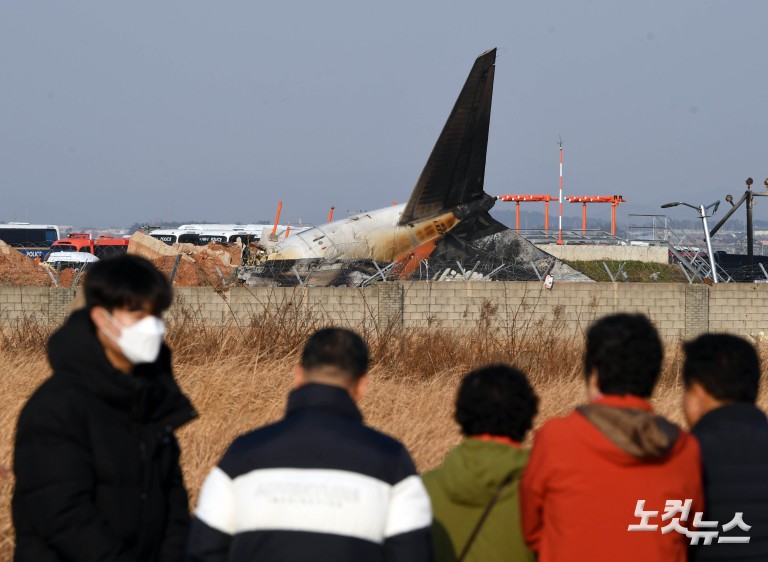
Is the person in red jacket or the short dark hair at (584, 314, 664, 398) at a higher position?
the short dark hair at (584, 314, 664, 398)

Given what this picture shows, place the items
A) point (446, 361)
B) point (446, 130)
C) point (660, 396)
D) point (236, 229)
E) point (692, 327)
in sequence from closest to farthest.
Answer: point (660, 396), point (446, 361), point (692, 327), point (446, 130), point (236, 229)

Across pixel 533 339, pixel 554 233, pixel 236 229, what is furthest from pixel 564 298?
pixel 236 229

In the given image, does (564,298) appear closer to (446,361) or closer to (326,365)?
(446,361)

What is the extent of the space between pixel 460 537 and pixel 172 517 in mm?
1233

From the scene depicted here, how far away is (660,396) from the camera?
13.9 meters

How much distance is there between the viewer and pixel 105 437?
3.90 m

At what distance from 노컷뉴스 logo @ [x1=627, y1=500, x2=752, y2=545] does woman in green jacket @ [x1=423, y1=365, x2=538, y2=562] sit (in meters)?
0.51

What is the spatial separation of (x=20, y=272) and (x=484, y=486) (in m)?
28.2

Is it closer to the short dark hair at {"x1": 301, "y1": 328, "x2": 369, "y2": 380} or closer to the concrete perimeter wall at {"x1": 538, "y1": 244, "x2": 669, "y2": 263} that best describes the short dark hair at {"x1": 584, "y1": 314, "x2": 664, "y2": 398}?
the short dark hair at {"x1": 301, "y1": 328, "x2": 369, "y2": 380}

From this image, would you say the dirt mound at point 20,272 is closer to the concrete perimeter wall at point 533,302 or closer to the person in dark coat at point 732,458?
the concrete perimeter wall at point 533,302

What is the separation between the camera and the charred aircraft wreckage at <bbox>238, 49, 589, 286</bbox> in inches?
1217

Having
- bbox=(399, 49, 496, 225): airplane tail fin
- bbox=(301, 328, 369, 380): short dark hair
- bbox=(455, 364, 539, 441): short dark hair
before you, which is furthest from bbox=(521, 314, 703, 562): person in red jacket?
bbox=(399, 49, 496, 225): airplane tail fin

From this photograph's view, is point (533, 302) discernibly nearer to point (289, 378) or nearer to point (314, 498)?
point (289, 378)

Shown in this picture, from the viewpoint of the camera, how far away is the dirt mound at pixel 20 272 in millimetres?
28766
